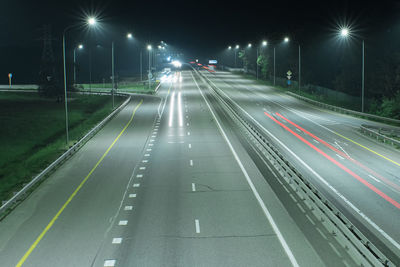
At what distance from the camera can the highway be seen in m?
14.9

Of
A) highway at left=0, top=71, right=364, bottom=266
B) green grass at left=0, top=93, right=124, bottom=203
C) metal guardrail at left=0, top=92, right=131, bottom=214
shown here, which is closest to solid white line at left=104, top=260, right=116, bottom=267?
highway at left=0, top=71, right=364, bottom=266

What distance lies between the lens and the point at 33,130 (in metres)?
52.5

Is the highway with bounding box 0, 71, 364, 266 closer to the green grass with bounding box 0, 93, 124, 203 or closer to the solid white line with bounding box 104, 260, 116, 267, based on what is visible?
the solid white line with bounding box 104, 260, 116, 267

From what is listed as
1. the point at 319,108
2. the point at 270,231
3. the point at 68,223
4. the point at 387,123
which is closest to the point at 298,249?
the point at 270,231

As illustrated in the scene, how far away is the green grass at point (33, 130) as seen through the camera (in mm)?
31119

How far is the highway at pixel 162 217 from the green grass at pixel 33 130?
10.2ft

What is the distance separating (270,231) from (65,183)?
12.1 metres

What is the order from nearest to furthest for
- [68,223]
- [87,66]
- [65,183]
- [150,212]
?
[68,223], [150,212], [65,183], [87,66]

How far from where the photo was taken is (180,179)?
25.2 meters

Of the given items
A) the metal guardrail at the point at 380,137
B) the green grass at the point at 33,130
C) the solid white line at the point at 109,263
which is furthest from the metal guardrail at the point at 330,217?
the green grass at the point at 33,130

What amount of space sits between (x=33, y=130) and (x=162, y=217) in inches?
1489

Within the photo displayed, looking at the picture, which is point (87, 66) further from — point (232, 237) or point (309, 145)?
point (232, 237)

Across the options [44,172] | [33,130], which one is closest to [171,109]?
[33,130]

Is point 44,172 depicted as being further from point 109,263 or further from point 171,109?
point 171,109
